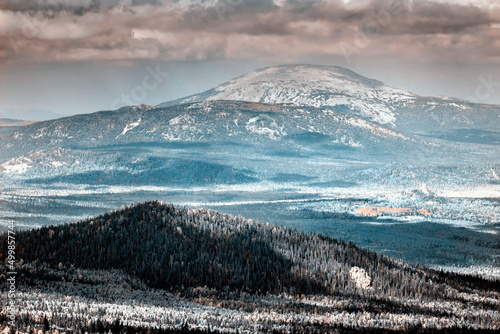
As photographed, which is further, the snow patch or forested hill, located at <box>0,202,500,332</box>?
the snow patch

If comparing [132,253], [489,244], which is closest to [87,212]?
[489,244]

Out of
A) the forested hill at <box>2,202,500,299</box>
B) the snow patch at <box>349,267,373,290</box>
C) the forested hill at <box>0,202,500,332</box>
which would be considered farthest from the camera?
the snow patch at <box>349,267,373,290</box>

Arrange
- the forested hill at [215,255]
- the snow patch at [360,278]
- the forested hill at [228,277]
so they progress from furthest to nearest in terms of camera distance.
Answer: the snow patch at [360,278] → the forested hill at [215,255] → the forested hill at [228,277]

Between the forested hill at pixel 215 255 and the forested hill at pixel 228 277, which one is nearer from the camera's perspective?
the forested hill at pixel 228 277

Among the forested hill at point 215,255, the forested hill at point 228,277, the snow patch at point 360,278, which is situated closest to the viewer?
the forested hill at point 228,277

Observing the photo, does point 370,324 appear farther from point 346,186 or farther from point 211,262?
point 346,186

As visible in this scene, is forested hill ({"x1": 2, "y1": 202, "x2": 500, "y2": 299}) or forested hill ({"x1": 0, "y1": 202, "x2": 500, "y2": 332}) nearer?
forested hill ({"x1": 0, "y1": 202, "x2": 500, "y2": 332})

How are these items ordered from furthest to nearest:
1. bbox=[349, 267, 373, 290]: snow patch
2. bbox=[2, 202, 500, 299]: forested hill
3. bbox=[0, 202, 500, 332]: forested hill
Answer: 1. bbox=[349, 267, 373, 290]: snow patch
2. bbox=[2, 202, 500, 299]: forested hill
3. bbox=[0, 202, 500, 332]: forested hill

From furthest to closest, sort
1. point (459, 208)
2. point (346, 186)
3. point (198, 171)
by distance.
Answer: point (198, 171) → point (346, 186) → point (459, 208)
